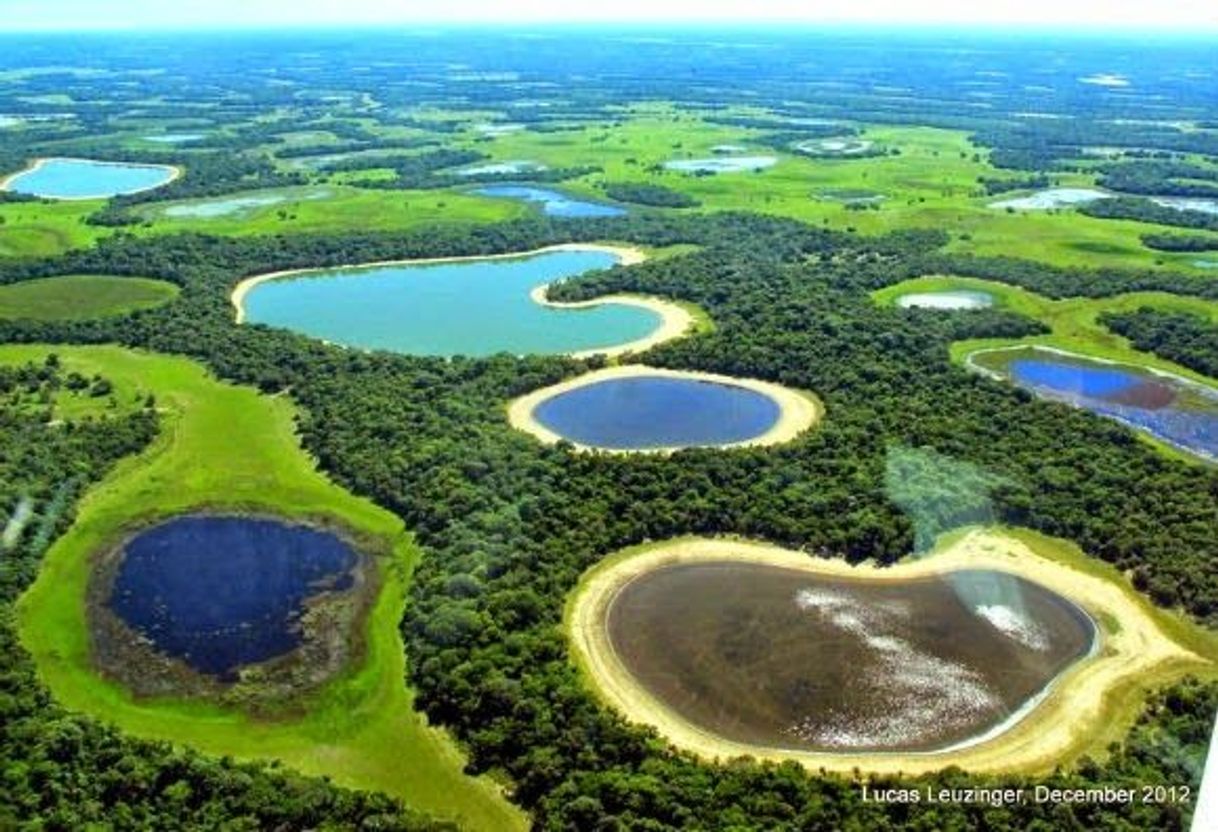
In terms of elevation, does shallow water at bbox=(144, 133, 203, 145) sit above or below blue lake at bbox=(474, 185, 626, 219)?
below

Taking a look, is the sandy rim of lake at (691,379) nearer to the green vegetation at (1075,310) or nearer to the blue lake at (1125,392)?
the blue lake at (1125,392)

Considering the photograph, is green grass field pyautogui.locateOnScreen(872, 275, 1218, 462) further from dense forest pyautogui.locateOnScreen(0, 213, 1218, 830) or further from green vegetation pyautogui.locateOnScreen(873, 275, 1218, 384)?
dense forest pyautogui.locateOnScreen(0, 213, 1218, 830)

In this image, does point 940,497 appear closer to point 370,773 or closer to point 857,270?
point 370,773

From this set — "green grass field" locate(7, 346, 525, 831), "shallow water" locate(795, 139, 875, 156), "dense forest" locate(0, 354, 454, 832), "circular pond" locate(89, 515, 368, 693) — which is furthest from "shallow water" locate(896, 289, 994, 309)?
"shallow water" locate(795, 139, 875, 156)

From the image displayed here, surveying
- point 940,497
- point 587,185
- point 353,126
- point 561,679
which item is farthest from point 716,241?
point 353,126

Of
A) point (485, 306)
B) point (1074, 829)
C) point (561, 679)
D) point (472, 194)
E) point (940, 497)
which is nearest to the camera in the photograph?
point (1074, 829)
